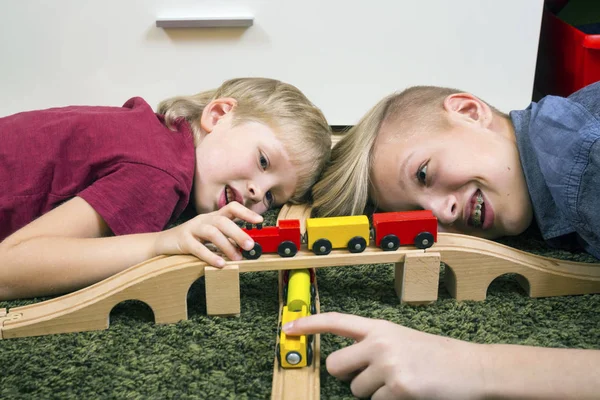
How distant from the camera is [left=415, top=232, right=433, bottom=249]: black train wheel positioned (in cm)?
78

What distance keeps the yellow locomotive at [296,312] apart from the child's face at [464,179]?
0.83ft

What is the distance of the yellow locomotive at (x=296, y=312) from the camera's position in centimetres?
64

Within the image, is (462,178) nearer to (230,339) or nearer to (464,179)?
(464,179)

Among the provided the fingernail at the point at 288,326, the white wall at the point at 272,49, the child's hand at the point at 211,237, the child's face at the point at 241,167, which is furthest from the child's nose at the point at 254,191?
the white wall at the point at 272,49

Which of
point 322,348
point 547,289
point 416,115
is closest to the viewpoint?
point 322,348

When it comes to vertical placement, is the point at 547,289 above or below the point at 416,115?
below

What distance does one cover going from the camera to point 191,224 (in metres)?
0.81

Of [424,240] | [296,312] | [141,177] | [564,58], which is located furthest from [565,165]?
[564,58]

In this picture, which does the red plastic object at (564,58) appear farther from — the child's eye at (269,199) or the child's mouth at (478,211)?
the child's eye at (269,199)

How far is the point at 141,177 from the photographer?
0.93 metres

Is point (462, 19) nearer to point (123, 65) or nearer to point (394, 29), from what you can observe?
point (394, 29)

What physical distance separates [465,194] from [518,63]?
74cm

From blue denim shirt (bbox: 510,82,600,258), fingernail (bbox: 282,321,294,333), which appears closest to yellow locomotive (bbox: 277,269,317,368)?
fingernail (bbox: 282,321,294,333)

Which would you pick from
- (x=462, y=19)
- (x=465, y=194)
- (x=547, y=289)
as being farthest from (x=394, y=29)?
(x=547, y=289)
